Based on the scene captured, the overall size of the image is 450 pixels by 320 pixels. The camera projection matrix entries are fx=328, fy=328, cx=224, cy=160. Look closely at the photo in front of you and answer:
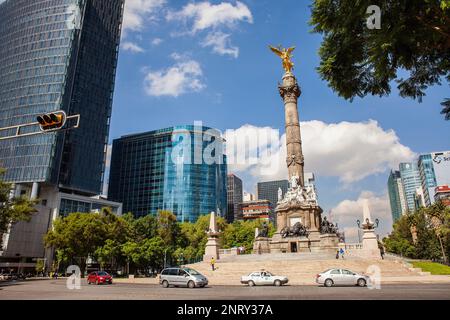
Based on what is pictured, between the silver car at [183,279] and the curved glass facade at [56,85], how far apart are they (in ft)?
214

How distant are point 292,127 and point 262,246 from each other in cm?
1709

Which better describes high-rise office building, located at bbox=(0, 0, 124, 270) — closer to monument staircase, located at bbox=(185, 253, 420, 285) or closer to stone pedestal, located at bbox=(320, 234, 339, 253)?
monument staircase, located at bbox=(185, 253, 420, 285)

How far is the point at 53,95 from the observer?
266ft

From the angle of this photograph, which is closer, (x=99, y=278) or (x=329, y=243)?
(x=99, y=278)

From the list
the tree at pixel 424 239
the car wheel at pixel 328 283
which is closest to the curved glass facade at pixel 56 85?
the car wheel at pixel 328 283

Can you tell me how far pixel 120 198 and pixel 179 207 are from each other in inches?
A: 1105

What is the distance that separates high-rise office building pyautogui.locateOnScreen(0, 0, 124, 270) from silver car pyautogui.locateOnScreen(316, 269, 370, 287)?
7051cm

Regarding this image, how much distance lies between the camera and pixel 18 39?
89062 mm

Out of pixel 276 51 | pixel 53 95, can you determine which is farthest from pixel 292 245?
pixel 53 95

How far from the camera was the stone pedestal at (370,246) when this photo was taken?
32.8 meters

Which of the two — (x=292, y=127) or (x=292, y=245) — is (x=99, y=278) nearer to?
(x=292, y=245)
